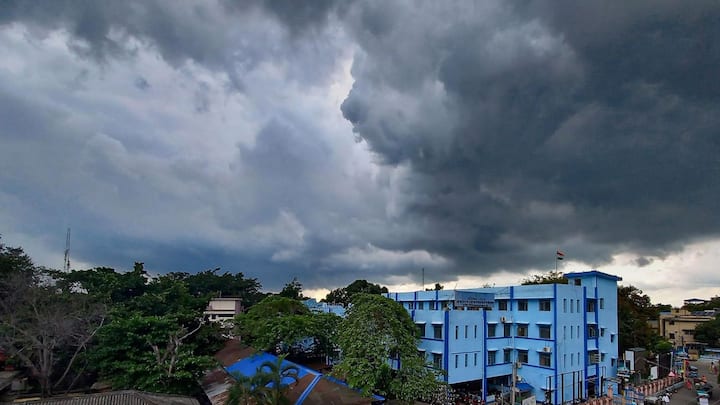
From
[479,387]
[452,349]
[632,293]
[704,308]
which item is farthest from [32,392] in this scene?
[704,308]

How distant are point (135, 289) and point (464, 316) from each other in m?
32.8

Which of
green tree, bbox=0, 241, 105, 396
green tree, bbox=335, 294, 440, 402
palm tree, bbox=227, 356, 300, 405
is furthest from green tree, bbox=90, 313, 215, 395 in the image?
green tree, bbox=335, 294, 440, 402

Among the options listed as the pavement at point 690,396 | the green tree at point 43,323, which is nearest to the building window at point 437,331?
the pavement at point 690,396

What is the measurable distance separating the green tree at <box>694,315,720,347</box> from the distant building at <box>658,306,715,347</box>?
11.9ft

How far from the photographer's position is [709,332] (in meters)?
72.8

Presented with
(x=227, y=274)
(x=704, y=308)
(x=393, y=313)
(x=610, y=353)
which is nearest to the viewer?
(x=393, y=313)

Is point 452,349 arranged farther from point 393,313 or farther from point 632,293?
point 632,293

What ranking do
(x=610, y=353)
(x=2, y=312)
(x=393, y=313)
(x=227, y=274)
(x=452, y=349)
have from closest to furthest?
1. (x=393, y=313)
2. (x=452, y=349)
3. (x=2, y=312)
4. (x=610, y=353)
5. (x=227, y=274)

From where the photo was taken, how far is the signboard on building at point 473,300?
38188 mm

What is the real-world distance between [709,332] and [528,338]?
55827mm

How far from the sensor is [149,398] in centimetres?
2247

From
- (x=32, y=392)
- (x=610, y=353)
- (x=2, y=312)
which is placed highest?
(x=2, y=312)

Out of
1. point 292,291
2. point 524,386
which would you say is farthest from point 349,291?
point 524,386

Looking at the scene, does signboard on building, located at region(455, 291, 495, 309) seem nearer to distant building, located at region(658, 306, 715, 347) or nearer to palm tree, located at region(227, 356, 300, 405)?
palm tree, located at region(227, 356, 300, 405)
